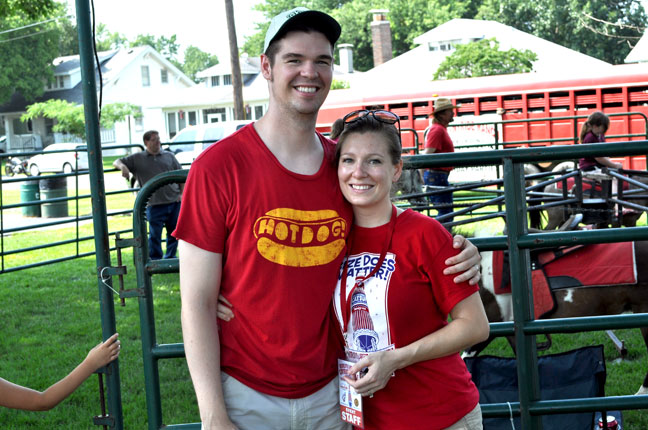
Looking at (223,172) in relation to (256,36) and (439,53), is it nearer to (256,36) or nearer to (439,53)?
(439,53)

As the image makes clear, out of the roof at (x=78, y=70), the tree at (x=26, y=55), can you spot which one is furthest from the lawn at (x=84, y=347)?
the roof at (x=78, y=70)

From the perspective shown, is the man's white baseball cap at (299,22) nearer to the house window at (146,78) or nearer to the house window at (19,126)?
the house window at (19,126)

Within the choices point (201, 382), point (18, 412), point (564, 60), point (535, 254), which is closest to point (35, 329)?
point (18, 412)

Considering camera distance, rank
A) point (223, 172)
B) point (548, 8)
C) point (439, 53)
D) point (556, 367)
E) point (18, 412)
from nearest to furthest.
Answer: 1. point (223, 172)
2. point (556, 367)
3. point (18, 412)
4. point (439, 53)
5. point (548, 8)

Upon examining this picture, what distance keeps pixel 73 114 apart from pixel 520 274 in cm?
4980

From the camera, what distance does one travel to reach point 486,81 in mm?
21984

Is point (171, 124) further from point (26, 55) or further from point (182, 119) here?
point (26, 55)

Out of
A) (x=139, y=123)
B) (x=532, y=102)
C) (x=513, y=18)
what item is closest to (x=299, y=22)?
(x=532, y=102)

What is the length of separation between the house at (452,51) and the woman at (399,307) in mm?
39087

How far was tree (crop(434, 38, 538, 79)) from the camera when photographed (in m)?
Answer: 34.7

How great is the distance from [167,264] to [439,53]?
45066 millimetres

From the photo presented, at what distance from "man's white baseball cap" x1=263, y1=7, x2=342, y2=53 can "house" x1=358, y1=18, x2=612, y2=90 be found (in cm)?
3904

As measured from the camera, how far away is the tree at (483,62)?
34.7 metres

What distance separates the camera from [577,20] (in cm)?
5578
